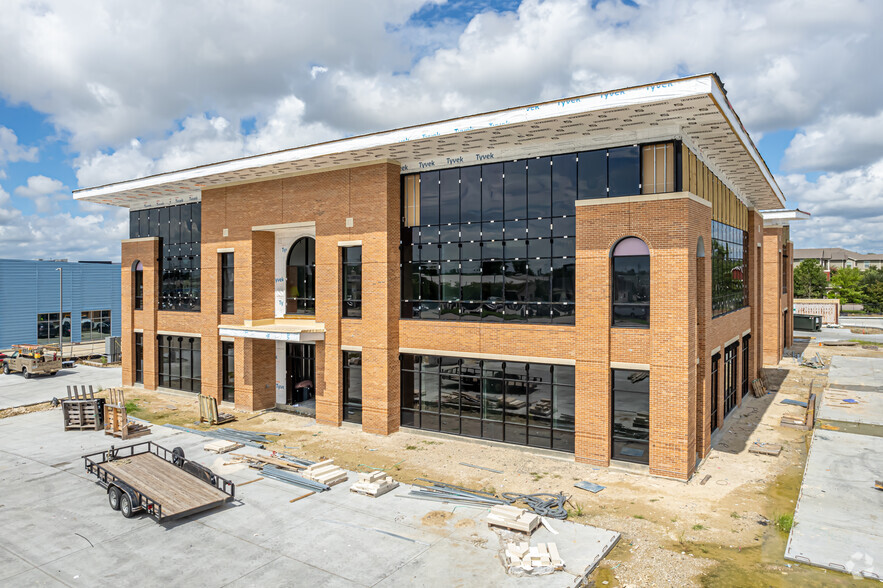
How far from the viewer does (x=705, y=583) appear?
1107 cm

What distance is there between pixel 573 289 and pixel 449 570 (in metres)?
10.7

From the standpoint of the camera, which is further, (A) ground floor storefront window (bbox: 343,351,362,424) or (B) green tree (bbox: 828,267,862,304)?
(B) green tree (bbox: 828,267,862,304)

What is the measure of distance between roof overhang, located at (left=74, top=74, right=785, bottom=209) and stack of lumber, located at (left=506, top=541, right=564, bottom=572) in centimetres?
1233

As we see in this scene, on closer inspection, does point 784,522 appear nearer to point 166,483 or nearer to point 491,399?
point 491,399

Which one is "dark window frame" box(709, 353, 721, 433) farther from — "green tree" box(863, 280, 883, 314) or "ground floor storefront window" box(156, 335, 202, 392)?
"green tree" box(863, 280, 883, 314)

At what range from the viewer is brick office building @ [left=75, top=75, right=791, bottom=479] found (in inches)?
677

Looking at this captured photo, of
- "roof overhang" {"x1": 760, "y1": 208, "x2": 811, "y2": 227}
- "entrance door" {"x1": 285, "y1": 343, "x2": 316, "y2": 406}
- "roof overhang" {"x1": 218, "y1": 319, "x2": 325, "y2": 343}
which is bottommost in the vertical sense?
"entrance door" {"x1": 285, "y1": 343, "x2": 316, "y2": 406}

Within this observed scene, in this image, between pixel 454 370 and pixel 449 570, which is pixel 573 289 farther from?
pixel 449 570

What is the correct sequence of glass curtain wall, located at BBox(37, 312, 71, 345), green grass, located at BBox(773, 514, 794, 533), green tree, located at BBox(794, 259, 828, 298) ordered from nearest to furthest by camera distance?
green grass, located at BBox(773, 514, 794, 533) → glass curtain wall, located at BBox(37, 312, 71, 345) → green tree, located at BBox(794, 259, 828, 298)

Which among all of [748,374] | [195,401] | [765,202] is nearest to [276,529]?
[195,401]

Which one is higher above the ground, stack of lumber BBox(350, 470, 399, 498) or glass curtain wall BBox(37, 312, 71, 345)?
glass curtain wall BBox(37, 312, 71, 345)

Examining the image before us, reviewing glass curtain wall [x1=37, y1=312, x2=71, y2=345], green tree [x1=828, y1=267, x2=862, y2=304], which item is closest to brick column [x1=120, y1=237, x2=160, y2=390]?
glass curtain wall [x1=37, y1=312, x2=71, y2=345]

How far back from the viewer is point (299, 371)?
92.2 ft

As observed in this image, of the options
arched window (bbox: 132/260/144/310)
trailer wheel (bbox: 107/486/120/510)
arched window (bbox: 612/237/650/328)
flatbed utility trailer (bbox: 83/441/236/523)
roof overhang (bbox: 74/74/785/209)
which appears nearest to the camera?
flatbed utility trailer (bbox: 83/441/236/523)
